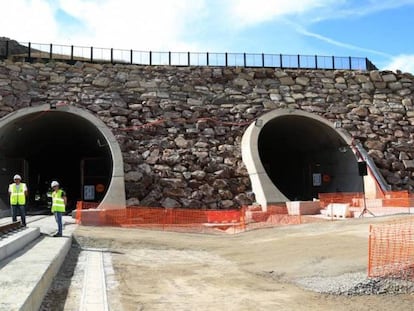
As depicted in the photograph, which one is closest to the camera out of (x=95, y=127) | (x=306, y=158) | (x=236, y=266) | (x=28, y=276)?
(x=28, y=276)

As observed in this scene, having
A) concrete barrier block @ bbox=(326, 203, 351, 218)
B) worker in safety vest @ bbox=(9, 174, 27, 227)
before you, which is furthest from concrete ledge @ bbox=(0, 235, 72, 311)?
concrete barrier block @ bbox=(326, 203, 351, 218)

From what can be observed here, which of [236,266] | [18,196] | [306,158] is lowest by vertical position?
[236,266]

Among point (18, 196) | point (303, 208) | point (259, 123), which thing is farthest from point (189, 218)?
point (18, 196)

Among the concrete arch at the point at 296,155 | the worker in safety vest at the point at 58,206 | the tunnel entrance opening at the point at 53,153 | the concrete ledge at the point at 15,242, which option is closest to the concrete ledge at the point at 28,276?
the concrete ledge at the point at 15,242

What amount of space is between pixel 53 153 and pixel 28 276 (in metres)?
30.3

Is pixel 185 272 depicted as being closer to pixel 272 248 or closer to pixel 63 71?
pixel 272 248

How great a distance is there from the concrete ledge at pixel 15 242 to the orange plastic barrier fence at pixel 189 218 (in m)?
6.51

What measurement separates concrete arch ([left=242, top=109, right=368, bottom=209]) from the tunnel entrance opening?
751 centimetres

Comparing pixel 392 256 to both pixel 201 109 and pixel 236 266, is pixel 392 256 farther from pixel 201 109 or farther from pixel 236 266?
pixel 201 109

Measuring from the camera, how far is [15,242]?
1020cm

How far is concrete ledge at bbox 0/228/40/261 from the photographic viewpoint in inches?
362

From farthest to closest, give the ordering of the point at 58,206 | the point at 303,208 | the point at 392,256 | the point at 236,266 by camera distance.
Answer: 1. the point at 303,208
2. the point at 58,206
3. the point at 236,266
4. the point at 392,256

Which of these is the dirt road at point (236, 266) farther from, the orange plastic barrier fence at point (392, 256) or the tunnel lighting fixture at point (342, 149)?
the tunnel lighting fixture at point (342, 149)

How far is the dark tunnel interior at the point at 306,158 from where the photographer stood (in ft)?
86.9
